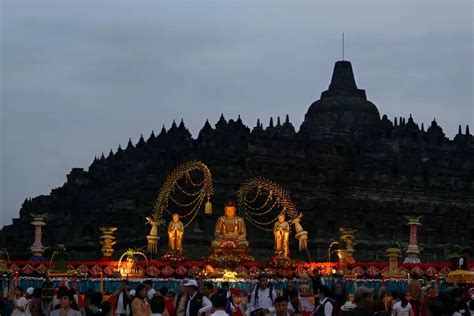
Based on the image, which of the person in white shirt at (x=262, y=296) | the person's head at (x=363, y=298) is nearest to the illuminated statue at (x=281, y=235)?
the person in white shirt at (x=262, y=296)

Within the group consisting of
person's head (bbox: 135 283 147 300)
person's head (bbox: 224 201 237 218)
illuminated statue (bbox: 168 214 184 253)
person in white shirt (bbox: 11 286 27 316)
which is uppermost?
person's head (bbox: 224 201 237 218)

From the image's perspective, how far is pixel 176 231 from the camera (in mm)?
36656

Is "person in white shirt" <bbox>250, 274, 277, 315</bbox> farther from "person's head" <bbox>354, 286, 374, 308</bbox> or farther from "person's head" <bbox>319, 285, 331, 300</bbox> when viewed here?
"person's head" <bbox>354, 286, 374, 308</bbox>

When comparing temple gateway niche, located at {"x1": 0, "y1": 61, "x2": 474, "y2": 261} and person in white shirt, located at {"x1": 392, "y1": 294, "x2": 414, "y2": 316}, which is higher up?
temple gateway niche, located at {"x1": 0, "y1": 61, "x2": 474, "y2": 261}

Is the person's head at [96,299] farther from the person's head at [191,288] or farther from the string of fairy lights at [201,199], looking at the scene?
the string of fairy lights at [201,199]

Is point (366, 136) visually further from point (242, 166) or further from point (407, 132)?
point (242, 166)

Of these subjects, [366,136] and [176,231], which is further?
[366,136]

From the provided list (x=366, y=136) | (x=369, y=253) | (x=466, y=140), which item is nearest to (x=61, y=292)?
(x=369, y=253)

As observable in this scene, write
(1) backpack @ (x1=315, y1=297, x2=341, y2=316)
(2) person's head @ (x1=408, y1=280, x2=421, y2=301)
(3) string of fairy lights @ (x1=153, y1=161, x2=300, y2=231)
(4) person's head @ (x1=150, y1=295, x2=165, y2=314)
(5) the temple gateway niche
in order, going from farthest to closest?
(5) the temple gateway niche, (3) string of fairy lights @ (x1=153, y1=161, x2=300, y2=231), (2) person's head @ (x1=408, y1=280, x2=421, y2=301), (1) backpack @ (x1=315, y1=297, x2=341, y2=316), (4) person's head @ (x1=150, y1=295, x2=165, y2=314)

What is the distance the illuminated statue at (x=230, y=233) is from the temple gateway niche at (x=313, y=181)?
11324 millimetres

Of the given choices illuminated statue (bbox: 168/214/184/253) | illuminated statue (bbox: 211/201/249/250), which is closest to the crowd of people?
illuminated statue (bbox: 211/201/249/250)

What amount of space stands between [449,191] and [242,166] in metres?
16.0

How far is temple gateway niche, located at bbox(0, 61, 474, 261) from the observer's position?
53.4 m

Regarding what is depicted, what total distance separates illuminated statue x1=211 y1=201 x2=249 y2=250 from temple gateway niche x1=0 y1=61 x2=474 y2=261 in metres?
11.3
